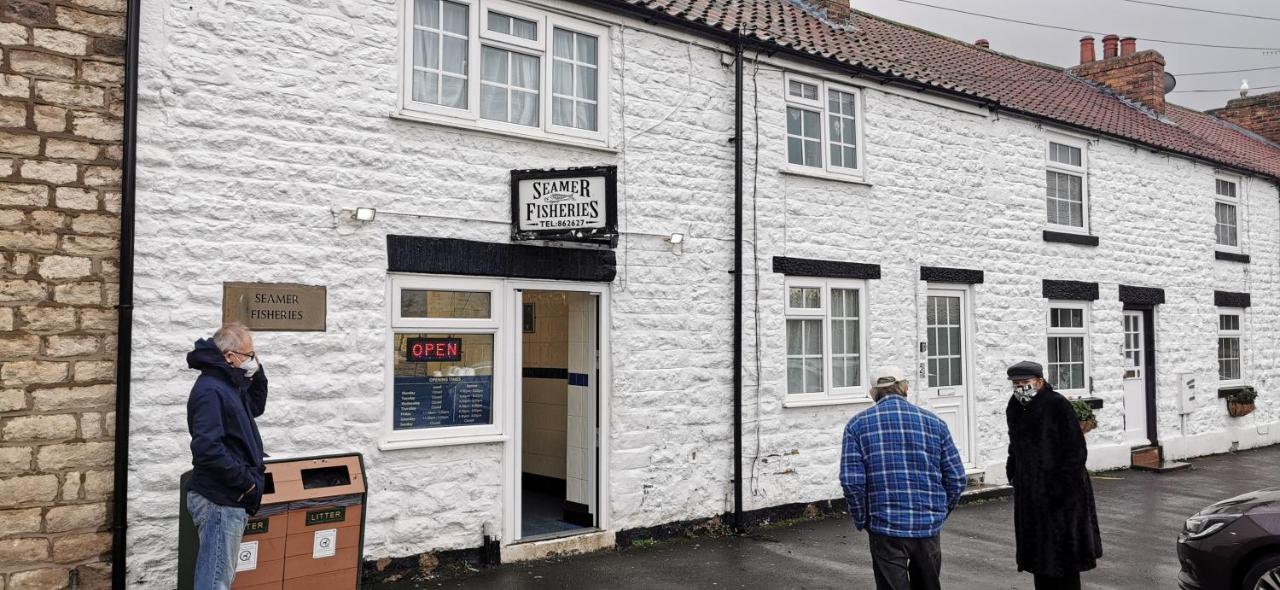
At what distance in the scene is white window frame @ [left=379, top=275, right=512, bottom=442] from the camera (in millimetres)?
7723

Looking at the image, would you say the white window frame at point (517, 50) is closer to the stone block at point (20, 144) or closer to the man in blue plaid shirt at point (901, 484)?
the stone block at point (20, 144)

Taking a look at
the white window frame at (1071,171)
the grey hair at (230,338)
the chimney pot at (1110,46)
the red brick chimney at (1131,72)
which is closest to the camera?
the grey hair at (230,338)

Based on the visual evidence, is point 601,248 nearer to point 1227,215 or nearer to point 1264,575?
point 1264,575

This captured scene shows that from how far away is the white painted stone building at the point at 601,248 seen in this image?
693 cm

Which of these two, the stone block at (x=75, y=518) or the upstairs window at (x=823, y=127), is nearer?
the stone block at (x=75, y=518)

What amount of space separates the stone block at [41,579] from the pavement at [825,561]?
234 centimetres

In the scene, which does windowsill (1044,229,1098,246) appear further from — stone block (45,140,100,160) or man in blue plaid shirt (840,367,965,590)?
stone block (45,140,100,160)

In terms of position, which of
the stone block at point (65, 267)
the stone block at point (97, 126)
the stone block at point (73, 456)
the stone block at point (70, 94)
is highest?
the stone block at point (70, 94)

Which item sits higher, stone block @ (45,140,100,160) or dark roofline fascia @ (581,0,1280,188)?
dark roofline fascia @ (581,0,1280,188)

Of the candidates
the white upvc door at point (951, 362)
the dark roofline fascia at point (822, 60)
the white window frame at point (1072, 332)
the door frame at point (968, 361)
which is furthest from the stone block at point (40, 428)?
the white window frame at point (1072, 332)

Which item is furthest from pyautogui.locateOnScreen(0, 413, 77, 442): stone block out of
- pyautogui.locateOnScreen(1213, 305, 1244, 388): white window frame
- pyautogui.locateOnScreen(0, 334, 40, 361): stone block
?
pyautogui.locateOnScreen(1213, 305, 1244, 388): white window frame

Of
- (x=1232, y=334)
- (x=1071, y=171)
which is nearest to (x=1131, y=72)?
(x=1232, y=334)

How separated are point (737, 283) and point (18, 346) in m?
6.28

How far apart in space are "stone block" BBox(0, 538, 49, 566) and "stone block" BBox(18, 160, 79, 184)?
2298 mm
